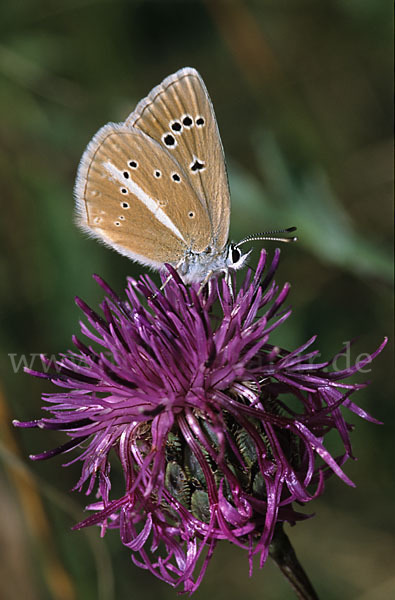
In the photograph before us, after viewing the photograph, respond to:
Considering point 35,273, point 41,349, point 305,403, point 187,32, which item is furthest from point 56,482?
point 187,32

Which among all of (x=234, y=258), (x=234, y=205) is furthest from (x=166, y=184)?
(x=234, y=205)

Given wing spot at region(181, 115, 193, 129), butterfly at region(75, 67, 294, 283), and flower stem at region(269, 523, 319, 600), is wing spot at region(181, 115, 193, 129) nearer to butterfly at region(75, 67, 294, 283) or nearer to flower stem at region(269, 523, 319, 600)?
butterfly at region(75, 67, 294, 283)

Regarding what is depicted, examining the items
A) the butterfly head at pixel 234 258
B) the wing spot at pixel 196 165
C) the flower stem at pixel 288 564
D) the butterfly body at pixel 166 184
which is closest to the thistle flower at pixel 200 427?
the flower stem at pixel 288 564

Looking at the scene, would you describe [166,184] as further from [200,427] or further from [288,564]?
[288,564]

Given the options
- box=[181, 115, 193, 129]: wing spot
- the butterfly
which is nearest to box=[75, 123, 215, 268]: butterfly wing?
the butterfly

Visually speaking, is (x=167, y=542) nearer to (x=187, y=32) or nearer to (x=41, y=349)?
(x=41, y=349)

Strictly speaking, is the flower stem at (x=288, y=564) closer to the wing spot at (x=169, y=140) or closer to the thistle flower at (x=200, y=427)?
the thistle flower at (x=200, y=427)
